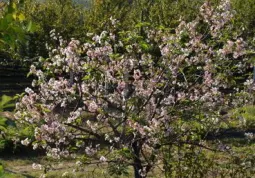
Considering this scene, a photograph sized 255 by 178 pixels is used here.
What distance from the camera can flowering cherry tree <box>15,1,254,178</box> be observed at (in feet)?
16.7

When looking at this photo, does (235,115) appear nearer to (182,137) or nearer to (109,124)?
(182,137)

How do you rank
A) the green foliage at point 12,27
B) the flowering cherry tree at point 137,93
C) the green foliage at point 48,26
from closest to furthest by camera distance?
the green foliage at point 12,27 < the flowering cherry tree at point 137,93 < the green foliage at point 48,26

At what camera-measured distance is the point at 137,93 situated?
17.1 ft

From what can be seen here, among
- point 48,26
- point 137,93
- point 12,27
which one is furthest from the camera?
point 48,26

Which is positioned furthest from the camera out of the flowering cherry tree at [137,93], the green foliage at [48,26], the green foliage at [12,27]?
the green foliage at [48,26]

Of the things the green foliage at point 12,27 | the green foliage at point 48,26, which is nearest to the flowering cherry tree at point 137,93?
the green foliage at point 12,27

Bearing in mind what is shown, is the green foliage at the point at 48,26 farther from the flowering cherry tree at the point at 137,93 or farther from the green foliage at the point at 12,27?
the green foliage at the point at 12,27

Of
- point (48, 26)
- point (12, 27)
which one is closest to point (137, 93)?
point (12, 27)

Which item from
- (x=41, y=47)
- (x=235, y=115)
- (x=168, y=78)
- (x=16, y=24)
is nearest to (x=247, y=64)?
(x=235, y=115)

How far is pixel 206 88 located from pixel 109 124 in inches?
46.8

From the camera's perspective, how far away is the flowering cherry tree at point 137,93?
16.7ft

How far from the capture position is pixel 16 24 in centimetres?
170

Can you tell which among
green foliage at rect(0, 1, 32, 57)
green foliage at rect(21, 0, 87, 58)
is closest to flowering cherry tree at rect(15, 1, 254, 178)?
green foliage at rect(0, 1, 32, 57)

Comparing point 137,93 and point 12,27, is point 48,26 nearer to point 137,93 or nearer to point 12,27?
point 137,93
